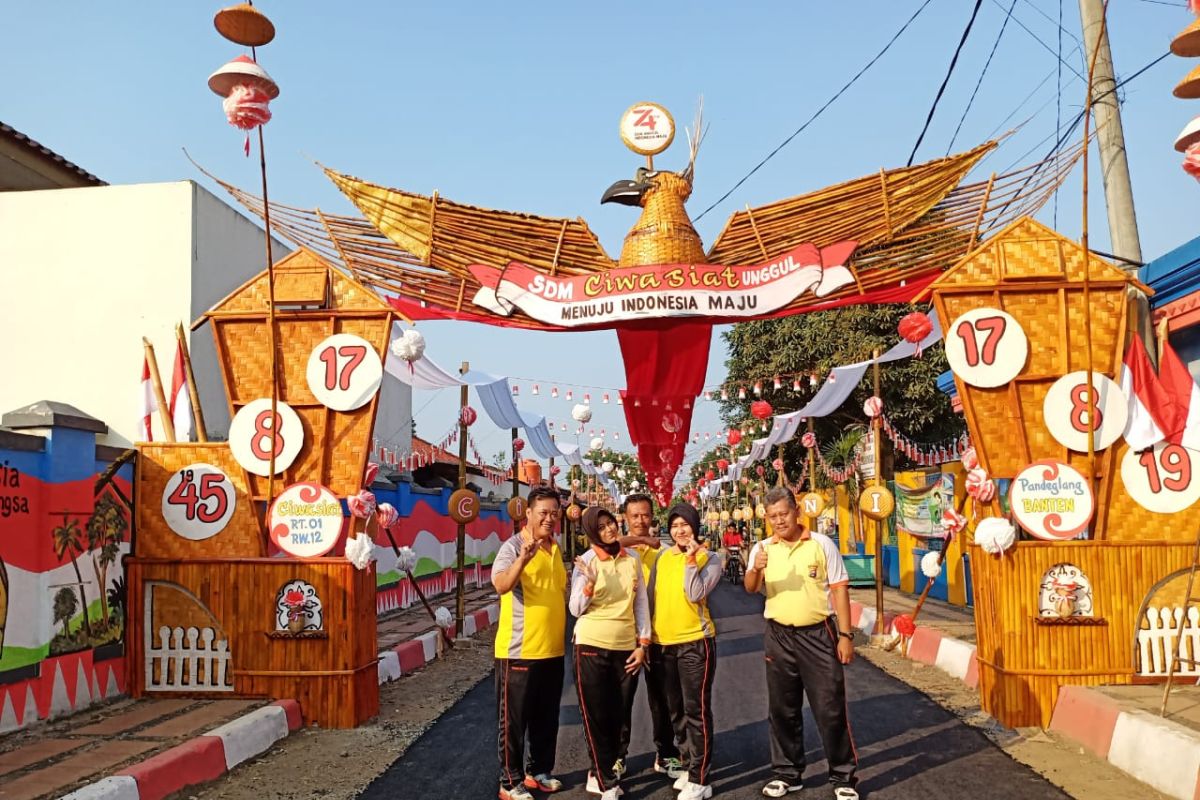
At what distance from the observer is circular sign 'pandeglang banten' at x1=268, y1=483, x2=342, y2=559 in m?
7.54

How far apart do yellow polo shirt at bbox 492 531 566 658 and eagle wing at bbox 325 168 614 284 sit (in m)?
3.76

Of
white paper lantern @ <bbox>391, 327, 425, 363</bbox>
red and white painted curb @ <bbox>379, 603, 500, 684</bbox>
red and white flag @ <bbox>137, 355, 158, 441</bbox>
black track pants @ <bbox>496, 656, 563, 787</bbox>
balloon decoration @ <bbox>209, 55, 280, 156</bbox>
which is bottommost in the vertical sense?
red and white painted curb @ <bbox>379, 603, 500, 684</bbox>

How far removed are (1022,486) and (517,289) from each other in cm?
454

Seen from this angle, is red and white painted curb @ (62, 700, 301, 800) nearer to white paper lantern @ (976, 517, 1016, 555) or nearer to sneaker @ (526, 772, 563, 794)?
sneaker @ (526, 772, 563, 794)

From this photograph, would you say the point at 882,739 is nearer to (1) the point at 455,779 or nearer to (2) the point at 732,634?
(1) the point at 455,779

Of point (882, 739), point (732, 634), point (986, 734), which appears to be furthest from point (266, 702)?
point (732, 634)

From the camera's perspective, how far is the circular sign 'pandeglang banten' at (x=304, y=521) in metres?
7.54

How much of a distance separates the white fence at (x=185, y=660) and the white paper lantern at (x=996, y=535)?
19.8ft

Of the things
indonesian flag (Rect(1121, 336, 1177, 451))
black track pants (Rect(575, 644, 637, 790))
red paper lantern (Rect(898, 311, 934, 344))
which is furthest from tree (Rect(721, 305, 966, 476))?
black track pants (Rect(575, 644, 637, 790))

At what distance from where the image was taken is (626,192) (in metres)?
9.05

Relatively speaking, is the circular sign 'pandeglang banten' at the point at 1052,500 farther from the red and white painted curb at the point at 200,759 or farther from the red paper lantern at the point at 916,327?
the red and white painted curb at the point at 200,759

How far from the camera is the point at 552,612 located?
539cm

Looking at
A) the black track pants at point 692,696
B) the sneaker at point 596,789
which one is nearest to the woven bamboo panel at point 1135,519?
the black track pants at point 692,696

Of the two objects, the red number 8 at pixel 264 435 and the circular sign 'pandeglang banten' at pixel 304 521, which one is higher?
the red number 8 at pixel 264 435
